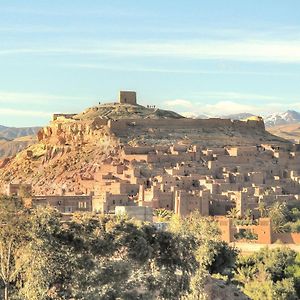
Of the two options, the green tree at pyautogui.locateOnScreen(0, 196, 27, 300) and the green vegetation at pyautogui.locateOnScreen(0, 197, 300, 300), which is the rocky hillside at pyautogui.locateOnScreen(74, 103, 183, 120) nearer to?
the green vegetation at pyautogui.locateOnScreen(0, 197, 300, 300)

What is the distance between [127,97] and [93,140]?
16.0 metres

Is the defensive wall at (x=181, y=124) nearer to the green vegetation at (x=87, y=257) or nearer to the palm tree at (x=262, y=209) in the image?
the palm tree at (x=262, y=209)

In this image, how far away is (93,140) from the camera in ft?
258

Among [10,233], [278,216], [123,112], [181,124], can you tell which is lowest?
[278,216]

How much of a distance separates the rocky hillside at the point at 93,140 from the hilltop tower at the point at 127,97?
5.09m

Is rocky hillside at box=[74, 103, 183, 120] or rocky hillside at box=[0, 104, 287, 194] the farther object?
rocky hillside at box=[74, 103, 183, 120]

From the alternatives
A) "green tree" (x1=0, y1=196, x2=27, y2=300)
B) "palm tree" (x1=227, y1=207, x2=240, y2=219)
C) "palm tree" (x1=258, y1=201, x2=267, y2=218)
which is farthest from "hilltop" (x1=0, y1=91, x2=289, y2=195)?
"green tree" (x1=0, y1=196, x2=27, y2=300)

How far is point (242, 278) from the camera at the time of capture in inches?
1454

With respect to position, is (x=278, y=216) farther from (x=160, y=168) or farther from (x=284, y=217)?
(x=160, y=168)

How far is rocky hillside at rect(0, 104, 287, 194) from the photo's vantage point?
73875 millimetres

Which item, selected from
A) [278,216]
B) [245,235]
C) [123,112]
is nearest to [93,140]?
[123,112]

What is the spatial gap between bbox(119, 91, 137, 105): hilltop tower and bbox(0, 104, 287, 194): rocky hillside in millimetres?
5088

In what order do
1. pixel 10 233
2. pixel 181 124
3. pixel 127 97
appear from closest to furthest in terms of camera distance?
pixel 10 233 < pixel 181 124 < pixel 127 97

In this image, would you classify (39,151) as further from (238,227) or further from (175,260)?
(175,260)
